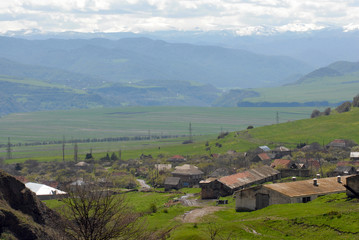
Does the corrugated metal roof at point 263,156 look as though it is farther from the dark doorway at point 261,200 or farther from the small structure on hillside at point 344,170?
the dark doorway at point 261,200

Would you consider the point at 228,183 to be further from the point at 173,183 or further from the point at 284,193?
the point at 173,183

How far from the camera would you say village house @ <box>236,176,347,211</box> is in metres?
54.3

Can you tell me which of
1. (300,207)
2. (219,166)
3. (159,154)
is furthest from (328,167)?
(159,154)

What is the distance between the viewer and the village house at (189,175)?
11189cm

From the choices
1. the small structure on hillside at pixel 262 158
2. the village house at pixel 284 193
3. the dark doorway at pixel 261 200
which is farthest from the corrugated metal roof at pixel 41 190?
the small structure on hillside at pixel 262 158

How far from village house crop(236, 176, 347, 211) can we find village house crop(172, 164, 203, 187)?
169ft

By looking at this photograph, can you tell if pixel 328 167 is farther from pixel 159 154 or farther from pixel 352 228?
pixel 159 154

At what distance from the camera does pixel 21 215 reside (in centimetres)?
4872

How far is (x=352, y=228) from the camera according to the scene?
36938 millimetres

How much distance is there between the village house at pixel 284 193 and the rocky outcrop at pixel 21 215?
18615mm

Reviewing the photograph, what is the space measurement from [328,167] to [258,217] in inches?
2307

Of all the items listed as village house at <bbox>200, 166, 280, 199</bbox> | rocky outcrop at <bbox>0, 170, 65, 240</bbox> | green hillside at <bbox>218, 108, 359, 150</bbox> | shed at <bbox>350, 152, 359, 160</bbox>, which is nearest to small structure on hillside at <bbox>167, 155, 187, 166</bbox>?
green hillside at <bbox>218, 108, 359, 150</bbox>

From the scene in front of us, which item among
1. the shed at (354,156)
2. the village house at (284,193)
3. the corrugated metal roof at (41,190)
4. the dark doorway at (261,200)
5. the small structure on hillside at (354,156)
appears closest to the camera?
the village house at (284,193)

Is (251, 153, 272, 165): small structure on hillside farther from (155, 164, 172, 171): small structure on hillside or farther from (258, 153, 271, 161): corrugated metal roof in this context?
(155, 164, 172, 171): small structure on hillside
